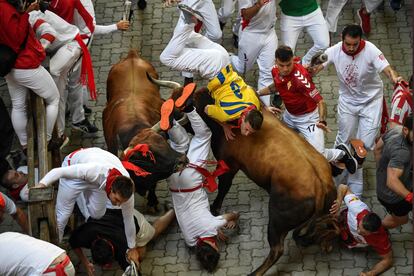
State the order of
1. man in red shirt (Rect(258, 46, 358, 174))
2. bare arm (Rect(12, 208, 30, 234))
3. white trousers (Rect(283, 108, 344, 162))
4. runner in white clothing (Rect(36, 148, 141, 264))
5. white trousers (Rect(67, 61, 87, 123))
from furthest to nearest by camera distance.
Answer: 1. white trousers (Rect(67, 61, 87, 123))
2. white trousers (Rect(283, 108, 344, 162))
3. man in red shirt (Rect(258, 46, 358, 174))
4. bare arm (Rect(12, 208, 30, 234))
5. runner in white clothing (Rect(36, 148, 141, 264))

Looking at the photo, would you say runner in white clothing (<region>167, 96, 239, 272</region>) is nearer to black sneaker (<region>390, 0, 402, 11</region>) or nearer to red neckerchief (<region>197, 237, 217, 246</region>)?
red neckerchief (<region>197, 237, 217, 246</region>)

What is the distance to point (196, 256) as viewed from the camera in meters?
10.1

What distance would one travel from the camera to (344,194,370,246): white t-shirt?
9695 millimetres

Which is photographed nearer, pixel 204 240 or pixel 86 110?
pixel 204 240

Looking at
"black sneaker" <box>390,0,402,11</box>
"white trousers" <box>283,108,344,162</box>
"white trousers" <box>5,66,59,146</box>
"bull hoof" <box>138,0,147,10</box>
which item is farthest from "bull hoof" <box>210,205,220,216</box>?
"black sneaker" <box>390,0,402,11</box>

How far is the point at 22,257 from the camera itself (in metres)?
8.28

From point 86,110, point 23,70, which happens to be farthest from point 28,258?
point 86,110

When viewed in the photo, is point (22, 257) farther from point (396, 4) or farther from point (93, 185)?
point (396, 4)

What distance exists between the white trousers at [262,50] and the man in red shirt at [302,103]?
112 centimetres

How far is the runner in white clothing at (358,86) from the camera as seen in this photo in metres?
10.0

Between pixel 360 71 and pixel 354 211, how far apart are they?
1546 millimetres

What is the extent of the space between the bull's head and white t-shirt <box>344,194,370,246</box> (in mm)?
1742

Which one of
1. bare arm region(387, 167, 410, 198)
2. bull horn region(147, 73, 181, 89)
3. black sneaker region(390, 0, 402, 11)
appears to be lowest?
bare arm region(387, 167, 410, 198)

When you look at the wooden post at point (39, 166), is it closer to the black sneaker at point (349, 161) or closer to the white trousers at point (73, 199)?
the white trousers at point (73, 199)
